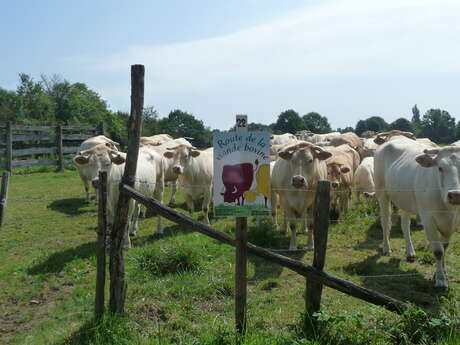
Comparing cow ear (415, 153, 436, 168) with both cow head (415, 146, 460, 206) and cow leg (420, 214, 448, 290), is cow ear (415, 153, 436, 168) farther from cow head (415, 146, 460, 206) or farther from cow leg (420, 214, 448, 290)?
cow leg (420, 214, 448, 290)

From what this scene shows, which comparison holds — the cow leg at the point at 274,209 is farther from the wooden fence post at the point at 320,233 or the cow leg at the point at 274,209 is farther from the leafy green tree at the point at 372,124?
the leafy green tree at the point at 372,124

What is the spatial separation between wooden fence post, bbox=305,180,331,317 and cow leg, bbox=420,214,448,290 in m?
2.62

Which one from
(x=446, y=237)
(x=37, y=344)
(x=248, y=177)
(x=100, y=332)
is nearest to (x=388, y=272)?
(x=446, y=237)

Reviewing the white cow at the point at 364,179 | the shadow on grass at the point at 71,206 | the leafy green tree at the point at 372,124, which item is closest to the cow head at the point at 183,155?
the shadow on grass at the point at 71,206

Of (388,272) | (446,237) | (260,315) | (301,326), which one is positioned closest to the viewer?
(301,326)

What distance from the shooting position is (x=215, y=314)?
18.4 feet

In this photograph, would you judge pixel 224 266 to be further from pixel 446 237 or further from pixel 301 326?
pixel 446 237

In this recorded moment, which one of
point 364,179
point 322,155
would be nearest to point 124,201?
point 322,155

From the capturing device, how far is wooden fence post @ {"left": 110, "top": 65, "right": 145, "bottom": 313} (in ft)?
16.7

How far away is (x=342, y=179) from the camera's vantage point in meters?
10.6

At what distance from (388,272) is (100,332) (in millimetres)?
4608

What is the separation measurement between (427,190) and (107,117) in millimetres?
43950

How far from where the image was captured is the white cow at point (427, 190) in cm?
596

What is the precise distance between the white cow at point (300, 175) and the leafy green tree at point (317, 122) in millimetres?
62751
